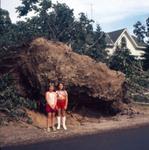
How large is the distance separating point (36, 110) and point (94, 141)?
5.01 metres

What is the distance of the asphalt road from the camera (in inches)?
382

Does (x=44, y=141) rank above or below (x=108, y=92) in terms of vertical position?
below

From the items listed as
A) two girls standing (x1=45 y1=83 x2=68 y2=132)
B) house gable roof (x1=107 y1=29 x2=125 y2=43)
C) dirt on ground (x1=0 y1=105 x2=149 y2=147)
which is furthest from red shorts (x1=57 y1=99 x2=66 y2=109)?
house gable roof (x1=107 y1=29 x2=125 y2=43)

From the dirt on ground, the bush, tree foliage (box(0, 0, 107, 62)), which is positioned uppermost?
tree foliage (box(0, 0, 107, 62))

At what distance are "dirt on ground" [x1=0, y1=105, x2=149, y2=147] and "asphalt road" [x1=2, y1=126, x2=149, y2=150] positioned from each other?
2.19ft

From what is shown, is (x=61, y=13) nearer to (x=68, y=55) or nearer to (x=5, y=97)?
(x=68, y=55)

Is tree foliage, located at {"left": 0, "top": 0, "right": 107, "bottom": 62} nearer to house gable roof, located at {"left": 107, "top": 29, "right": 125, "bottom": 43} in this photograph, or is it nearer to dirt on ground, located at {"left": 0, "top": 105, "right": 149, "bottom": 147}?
dirt on ground, located at {"left": 0, "top": 105, "right": 149, "bottom": 147}

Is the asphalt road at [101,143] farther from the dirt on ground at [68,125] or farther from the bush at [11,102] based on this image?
the bush at [11,102]

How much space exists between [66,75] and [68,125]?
2.17 metres

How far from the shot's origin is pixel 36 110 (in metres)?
15.3

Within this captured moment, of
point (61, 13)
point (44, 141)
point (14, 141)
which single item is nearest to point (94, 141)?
point (44, 141)

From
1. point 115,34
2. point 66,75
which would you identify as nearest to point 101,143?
point 66,75

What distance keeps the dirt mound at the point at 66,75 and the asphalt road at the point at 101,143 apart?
3.99m

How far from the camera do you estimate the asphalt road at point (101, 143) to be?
9.70 metres
